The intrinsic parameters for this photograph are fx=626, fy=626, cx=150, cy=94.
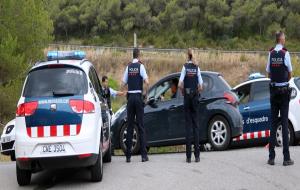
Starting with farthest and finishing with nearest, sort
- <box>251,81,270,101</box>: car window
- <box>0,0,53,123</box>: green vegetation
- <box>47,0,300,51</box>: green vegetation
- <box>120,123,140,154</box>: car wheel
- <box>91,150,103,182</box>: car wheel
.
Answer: <box>47,0,300,51</box>: green vegetation → <box>0,0,53,123</box>: green vegetation → <box>251,81,270,101</box>: car window → <box>120,123,140,154</box>: car wheel → <box>91,150,103,182</box>: car wheel

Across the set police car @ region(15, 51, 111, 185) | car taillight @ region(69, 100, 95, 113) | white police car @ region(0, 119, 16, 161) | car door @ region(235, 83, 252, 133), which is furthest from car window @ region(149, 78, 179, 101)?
car taillight @ region(69, 100, 95, 113)

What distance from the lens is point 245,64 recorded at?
4544 centimetres

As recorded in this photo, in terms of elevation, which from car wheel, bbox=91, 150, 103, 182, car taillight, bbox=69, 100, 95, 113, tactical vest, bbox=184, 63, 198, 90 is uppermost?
tactical vest, bbox=184, 63, 198, 90

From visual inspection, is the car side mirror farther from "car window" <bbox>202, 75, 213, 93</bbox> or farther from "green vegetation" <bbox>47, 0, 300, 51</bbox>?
"green vegetation" <bbox>47, 0, 300, 51</bbox>

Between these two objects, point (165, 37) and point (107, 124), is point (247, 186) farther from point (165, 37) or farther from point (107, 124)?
point (165, 37)

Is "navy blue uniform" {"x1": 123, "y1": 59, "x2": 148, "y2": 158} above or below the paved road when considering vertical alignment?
above

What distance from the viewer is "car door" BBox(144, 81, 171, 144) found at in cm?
1448

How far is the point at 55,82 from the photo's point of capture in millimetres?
10148

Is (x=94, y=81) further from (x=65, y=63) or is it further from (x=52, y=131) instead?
(x=52, y=131)

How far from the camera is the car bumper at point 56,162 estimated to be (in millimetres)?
9625

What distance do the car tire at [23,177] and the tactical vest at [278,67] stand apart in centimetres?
451

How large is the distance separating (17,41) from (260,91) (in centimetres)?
1419

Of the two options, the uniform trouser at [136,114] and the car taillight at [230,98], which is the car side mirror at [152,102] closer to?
the car taillight at [230,98]

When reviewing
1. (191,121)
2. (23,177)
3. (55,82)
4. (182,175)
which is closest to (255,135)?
(191,121)
